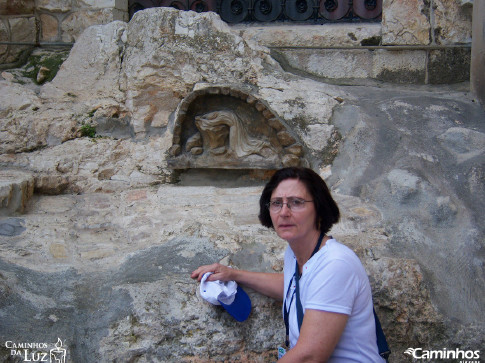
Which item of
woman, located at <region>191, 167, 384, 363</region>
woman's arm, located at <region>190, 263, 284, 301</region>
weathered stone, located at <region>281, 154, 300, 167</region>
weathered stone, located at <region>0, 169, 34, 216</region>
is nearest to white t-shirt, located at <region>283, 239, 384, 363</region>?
woman, located at <region>191, 167, 384, 363</region>

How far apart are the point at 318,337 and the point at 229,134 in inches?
73.5

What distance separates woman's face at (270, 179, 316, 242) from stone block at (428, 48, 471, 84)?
8.07 feet

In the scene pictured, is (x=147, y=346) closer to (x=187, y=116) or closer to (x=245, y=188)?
(x=245, y=188)

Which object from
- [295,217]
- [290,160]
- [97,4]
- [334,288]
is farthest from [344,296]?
[97,4]

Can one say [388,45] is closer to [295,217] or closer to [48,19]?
[295,217]

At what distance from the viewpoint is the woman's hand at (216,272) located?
6.72 feet

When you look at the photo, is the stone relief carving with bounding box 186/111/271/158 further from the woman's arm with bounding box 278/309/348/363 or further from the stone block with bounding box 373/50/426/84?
the woman's arm with bounding box 278/309/348/363

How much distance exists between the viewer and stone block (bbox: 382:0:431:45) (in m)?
3.87

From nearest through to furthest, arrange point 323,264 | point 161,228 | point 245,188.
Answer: point 323,264, point 161,228, point 245,188

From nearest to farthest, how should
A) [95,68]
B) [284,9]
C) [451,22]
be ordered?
1. [95,68]
2. [451,22]
3. [284,9]

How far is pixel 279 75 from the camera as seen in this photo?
3.46m

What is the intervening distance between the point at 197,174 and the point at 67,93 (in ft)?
3.48

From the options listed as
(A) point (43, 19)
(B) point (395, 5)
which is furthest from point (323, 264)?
(A) point (43, 19)

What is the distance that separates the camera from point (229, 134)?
324 cm
